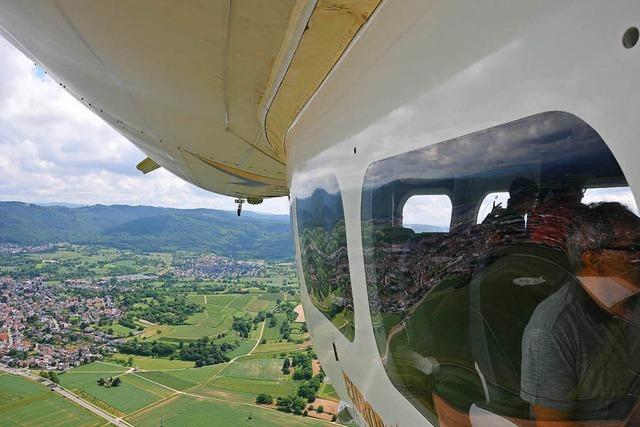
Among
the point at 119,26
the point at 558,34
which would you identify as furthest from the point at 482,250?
the point at 119,26

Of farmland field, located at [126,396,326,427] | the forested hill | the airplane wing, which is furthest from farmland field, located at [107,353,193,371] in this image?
the forested hill

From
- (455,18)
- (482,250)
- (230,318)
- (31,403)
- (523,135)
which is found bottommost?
(31,403)

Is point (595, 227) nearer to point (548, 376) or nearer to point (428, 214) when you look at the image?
point (548, 376)

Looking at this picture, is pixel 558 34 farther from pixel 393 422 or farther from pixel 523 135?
pixel 393 422

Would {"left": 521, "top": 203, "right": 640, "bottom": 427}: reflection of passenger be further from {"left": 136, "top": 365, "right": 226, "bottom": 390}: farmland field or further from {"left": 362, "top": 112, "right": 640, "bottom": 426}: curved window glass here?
{"left": 136, "top": 365, "right": 226, "bottom": 390}: farmland field

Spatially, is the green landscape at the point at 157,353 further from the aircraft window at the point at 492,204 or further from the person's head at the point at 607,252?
the person's head at the point at 607,252

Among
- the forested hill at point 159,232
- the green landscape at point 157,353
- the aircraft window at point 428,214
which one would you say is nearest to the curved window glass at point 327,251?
the aircraft window at point 428,214

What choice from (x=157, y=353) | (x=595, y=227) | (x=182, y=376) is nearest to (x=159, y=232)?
(x=157, y=353)
